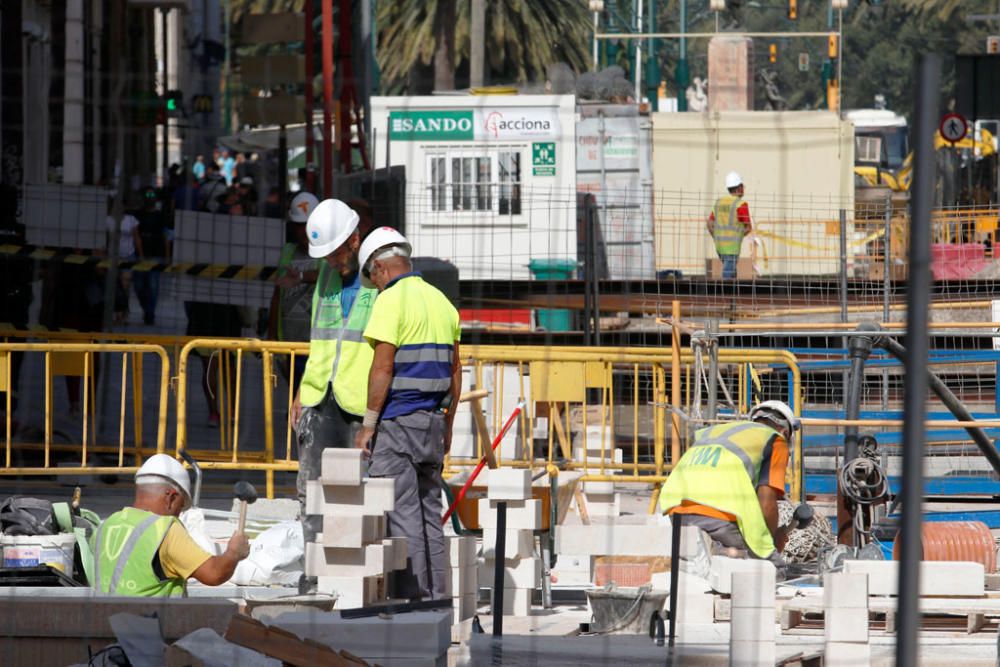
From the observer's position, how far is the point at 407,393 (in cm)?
643

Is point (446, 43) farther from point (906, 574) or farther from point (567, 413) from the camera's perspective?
point (906, 574)

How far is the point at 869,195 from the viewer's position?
23469 millimetres

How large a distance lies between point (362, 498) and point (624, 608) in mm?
1099

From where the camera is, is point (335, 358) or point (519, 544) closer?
point (335, 358)

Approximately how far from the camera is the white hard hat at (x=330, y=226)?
6.53 m

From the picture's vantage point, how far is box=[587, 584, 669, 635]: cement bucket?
6.18 metres

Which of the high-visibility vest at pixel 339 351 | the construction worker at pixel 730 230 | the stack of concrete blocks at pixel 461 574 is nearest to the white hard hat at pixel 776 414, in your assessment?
the stack of concrete blocks at pixel 461 574

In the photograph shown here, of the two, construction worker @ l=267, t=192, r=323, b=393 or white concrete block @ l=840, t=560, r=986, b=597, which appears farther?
construction worker @ l=267, t=192, r=323, b=393

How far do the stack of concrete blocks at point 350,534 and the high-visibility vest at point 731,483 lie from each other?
4.68 ft

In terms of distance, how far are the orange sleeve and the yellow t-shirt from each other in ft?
8.45

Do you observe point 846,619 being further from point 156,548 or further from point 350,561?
point 156,548

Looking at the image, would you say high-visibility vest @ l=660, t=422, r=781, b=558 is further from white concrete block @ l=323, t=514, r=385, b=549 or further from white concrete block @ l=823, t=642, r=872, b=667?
white concrete block @ l=323, t=514, r=385, b=549

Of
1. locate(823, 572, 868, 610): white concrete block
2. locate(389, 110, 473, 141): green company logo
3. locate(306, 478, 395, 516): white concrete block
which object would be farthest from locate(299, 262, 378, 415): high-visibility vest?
locate(389, 110, 473, 141): green company logo

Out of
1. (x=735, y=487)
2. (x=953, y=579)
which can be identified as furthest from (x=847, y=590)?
(x=735, y=487)
